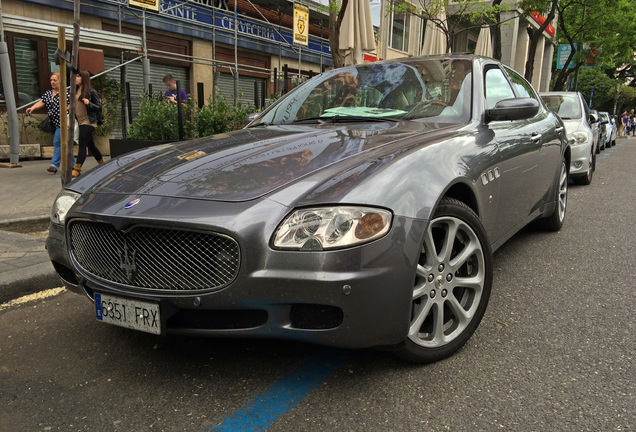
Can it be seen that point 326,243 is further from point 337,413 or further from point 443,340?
point 443,340

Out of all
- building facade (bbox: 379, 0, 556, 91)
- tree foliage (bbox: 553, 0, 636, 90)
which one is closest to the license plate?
building facade (bbox: 379, 0, 556, 91)

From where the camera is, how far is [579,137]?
8172mm

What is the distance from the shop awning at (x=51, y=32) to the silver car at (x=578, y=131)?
7.78 meters

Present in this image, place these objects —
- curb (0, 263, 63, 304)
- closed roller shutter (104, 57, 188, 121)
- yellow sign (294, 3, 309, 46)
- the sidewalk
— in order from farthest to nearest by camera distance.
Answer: yellow sign (294, 3, 309, 46), closed roller shutter (104, 57, 188, 121), the sidewalk, curb (0, 263, 63, 304)

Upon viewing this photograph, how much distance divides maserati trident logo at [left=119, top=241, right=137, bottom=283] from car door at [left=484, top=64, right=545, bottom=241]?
6.70 feet

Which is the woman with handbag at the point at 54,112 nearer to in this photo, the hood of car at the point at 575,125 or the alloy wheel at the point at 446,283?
the alloy wheel at the point at 446,283

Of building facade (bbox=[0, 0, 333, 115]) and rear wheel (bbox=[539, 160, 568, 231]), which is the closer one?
rear wheel (bbox=[539, 160, 568, 231])

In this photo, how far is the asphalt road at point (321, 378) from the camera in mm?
2006

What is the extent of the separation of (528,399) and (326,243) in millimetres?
1047

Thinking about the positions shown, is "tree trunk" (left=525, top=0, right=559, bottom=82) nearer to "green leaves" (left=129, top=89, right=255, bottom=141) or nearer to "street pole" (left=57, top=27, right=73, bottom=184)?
"green leaves" (left=129, top=89, right=255, bottom=141)

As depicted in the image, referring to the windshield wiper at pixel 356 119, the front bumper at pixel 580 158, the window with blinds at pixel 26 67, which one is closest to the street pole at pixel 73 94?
the windshield wiper at pixel 356 119

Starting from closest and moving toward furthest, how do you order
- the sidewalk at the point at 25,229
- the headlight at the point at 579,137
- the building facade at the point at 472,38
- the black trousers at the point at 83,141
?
the sidewalk at the point at 25,229 → the black trousers at the point at 83,141 → the headlight at the point at 579,137 → the building facade at the point at 472,38

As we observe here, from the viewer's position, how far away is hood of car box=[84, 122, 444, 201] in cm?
226

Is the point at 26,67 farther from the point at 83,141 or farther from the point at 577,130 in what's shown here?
the point at 577,130
